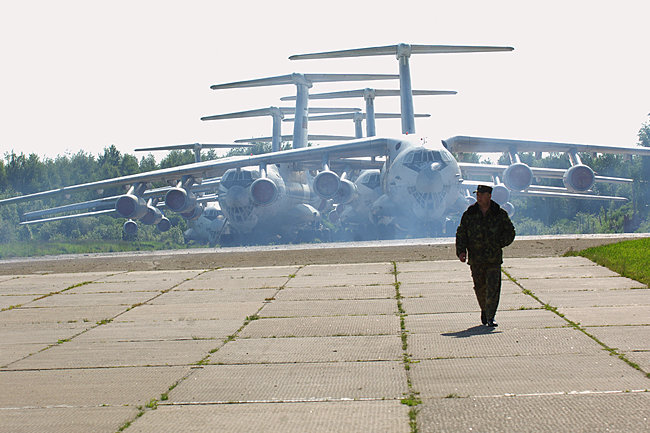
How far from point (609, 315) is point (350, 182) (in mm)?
23338

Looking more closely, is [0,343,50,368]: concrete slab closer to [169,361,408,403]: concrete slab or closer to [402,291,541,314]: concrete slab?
[169,361,408,403]: concrete slab

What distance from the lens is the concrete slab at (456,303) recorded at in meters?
8.16

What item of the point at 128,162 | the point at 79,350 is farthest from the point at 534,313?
the point at 128,162

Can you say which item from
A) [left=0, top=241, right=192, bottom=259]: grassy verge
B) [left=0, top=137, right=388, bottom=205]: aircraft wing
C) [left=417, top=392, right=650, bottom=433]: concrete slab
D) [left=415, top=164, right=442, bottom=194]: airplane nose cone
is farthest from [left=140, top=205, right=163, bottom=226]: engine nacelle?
[left=417, top=392, right=650, bottom=433]: concrete slab

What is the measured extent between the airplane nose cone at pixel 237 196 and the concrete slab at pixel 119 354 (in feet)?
81.7

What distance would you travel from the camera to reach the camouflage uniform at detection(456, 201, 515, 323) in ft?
23.8

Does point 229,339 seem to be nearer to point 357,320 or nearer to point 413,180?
point 357,320

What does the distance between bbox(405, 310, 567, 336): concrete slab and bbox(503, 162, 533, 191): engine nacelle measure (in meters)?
18.1

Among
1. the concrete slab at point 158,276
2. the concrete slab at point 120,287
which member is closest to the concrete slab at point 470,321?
the concrete slab at point 120,287

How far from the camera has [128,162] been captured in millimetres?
77812

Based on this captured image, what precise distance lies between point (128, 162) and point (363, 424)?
76.7 metres

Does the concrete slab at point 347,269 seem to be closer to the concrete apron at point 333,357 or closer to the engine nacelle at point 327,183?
the concrete apron at point 333,357

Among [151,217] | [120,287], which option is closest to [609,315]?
[120,287]

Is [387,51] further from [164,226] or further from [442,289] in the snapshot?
[442,289]
